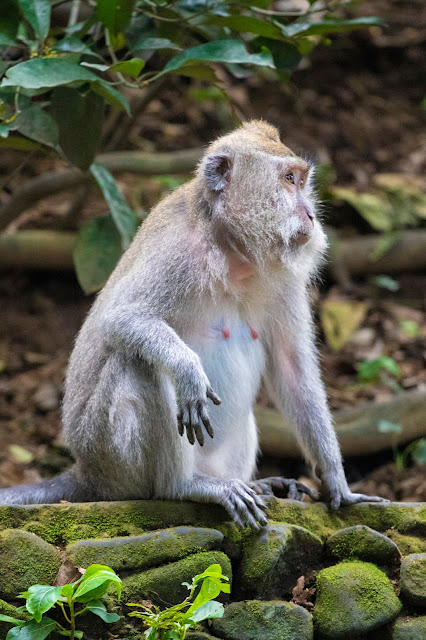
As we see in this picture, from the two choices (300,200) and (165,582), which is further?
(300,200)

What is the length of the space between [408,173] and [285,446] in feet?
18.2

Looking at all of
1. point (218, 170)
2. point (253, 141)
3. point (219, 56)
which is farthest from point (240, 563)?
point (219, 56)

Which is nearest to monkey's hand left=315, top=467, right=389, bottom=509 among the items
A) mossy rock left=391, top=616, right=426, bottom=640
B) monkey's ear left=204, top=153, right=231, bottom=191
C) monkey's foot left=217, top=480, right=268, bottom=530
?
monkey's foot left=217, top=480, right=268, bottom=530

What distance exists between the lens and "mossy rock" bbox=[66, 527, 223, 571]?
3.98 m

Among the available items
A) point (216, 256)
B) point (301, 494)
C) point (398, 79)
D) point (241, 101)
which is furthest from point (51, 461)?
point (398, 79)

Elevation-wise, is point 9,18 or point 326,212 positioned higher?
A: point 9,18

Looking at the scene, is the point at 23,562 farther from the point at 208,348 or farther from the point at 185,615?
the point at 208,348

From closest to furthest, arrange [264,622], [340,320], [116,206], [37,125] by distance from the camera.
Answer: [264,622] → [37,125] → [116,206] → [340,320]

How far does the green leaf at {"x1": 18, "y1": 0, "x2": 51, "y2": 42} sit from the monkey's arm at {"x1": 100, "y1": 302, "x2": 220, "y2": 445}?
5.77 feet

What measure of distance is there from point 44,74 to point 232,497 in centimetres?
254

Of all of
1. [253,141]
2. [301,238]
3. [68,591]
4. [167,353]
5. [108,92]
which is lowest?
[68,591]

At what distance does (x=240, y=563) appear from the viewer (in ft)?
14.1

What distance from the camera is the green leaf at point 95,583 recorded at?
3459 mm

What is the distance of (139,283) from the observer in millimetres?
4629
